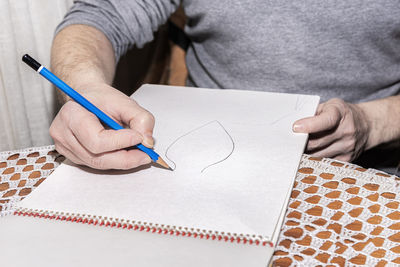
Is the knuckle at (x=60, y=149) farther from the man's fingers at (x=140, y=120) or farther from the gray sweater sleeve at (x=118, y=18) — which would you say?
the gray sweater sleeve at (x=118, y=18)

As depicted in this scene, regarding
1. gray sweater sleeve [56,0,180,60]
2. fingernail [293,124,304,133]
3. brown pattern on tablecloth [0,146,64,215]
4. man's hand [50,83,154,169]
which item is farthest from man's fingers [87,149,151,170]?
gray sweater sleeve [56,0,180,60]

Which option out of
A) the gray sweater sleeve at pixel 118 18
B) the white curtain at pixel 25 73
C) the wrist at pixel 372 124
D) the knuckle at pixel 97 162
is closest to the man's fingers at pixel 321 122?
the wrist at pixel 372 124

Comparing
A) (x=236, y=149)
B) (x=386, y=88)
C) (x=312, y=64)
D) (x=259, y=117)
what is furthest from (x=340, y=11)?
(x=236, y=149)

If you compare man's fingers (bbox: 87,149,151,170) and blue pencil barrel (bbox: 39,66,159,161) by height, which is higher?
blue pencil barrel (bbox: 39,66,159,161)

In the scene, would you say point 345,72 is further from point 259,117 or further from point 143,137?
point 143,137

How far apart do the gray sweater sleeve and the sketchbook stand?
360 millimetres

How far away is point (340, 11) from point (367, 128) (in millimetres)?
255

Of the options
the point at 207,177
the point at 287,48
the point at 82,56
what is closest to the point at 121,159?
the point at 207,177

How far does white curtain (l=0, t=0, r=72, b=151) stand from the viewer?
0.93m

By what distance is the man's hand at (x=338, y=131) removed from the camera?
0.70 metres

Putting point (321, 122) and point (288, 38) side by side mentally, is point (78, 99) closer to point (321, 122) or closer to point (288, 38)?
point (321, 122)

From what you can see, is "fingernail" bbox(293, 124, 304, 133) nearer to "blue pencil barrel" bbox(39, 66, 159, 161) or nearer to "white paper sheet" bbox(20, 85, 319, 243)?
"white paper sheet" bbox(20, 85, 319, 243)

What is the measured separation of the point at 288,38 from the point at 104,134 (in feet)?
1.78

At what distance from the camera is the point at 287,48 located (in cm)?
95
